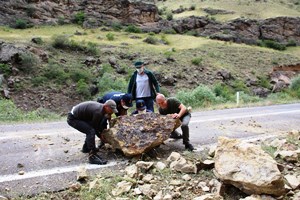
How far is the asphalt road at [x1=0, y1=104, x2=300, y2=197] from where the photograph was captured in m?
5.07

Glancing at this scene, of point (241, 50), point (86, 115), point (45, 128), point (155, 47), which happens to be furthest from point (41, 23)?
point (86, 115)

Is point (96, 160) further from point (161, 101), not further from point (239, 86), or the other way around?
point (239, 86)

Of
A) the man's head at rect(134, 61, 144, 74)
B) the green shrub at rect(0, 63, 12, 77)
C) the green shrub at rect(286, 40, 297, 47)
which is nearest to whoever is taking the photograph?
the man's head at rect(134, 61, 144, 74)

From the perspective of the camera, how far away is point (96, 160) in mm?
5812

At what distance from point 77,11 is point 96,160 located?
5460 cm

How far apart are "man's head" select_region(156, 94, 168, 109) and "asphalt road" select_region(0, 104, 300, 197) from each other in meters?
0.83

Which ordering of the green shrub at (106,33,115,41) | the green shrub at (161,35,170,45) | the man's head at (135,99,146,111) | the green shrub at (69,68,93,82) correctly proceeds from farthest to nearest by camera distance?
the green shrub at (161,35,170,45)
the green shrub at (106,33,115,41)
the green shrub at (69,68,93,82)
the man's head at (135,99,146,111)

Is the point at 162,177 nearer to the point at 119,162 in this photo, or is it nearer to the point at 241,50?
the point at 119,162

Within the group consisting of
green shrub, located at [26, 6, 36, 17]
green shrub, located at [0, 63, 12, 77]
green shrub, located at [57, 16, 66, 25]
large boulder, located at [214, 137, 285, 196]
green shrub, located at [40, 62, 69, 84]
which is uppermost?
green shrub, located at [26, 6, 36, 17]

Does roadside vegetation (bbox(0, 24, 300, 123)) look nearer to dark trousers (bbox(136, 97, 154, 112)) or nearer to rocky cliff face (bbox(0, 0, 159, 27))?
rocky cliff face (bbox(0, 0, 159, 27))

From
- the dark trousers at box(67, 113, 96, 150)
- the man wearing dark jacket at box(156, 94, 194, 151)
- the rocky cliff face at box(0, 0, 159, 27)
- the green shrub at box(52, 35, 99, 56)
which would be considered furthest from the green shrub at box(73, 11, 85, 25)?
the dark trousers at box(67, 113, 96, 150)

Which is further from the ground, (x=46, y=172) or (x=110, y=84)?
(x=46, y=172)

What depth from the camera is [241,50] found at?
51.6m

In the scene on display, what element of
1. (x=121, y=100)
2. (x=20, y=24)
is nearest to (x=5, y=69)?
(x=20, y=24)
